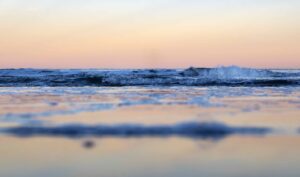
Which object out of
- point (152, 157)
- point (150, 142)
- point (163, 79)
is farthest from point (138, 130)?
point (163, 79)

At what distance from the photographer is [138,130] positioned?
6.58m

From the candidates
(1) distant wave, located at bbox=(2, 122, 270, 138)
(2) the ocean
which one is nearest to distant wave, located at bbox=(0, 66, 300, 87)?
(2) the ocean

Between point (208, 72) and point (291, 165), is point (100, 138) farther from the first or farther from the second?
point (208, 72)

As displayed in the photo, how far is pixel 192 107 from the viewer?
9.39 m

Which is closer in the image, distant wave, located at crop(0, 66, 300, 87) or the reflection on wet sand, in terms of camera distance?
the reflection on wet sand

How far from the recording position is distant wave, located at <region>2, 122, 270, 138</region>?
6258mm

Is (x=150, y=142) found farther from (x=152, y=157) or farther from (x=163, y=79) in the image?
(x=163, y=79)

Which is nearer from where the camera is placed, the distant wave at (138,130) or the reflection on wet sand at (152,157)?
the reflection on wet sand at (152,157)

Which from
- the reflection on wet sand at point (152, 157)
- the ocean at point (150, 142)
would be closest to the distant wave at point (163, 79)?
the ocean at point (150, 142)

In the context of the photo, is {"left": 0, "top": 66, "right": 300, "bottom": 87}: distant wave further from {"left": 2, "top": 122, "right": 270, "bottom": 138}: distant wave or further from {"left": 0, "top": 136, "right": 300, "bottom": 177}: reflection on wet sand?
{"left": 0, "top": 136, "right": 300, "bottom": 177}: reflection on wet sand

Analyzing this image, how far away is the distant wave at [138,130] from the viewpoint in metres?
6.26

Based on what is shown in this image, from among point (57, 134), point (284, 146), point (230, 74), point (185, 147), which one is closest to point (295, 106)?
point (284, 146)

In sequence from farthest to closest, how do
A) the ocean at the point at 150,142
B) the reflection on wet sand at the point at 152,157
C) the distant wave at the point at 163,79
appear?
the distant wave at the point at 163,79
the ocean at the point at 150,142
the reflection on wet sand at the point at 152,157

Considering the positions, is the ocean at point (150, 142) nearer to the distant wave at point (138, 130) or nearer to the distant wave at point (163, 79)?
the distant wave at point (138, 130)
